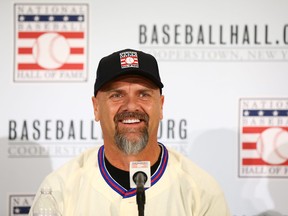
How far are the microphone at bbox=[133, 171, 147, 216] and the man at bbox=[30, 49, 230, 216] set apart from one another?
0.34m

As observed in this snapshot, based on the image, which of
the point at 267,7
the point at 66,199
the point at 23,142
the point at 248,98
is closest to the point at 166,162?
the point at 66,199

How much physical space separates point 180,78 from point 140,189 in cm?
109

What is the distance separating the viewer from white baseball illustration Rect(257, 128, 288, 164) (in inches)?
85.7

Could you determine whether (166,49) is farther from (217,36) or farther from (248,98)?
(248,98)

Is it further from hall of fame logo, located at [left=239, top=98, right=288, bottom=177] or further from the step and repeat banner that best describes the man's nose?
hall of fame logo, located at [left=239, top=98, right=288, bottom=177]

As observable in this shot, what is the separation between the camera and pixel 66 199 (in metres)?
1.67

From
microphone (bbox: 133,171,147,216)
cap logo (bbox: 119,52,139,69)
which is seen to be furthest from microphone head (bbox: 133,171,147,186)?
cap logo (bbox: 119,52,139,69)

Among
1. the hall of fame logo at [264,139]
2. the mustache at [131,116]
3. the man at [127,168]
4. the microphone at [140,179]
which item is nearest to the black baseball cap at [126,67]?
the man at [127,168]

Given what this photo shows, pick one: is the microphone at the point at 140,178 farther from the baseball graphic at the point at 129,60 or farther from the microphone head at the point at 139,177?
the baseball graphic at the point at 129,60

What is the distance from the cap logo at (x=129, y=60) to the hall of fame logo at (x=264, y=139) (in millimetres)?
733

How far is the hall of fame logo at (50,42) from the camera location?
2.17 m

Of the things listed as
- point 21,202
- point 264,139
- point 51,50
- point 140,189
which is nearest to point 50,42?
point 51,50

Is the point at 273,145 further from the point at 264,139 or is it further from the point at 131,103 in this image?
the point at 131,103

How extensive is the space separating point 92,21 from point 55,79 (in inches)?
12.2
